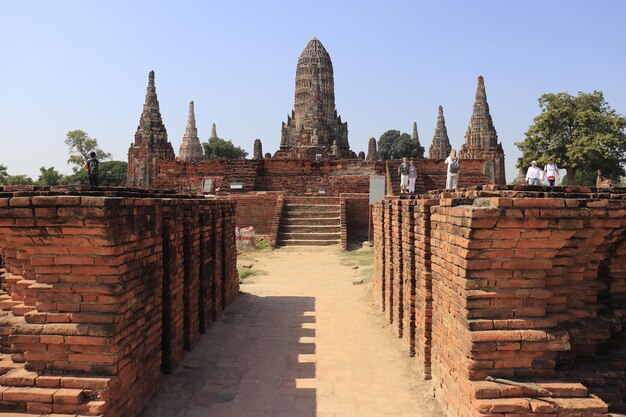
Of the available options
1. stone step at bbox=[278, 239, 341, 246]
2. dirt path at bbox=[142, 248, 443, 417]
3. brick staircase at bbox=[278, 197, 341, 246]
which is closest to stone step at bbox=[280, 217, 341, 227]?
brick staircase at bbox=[278, 197, 341, 246]

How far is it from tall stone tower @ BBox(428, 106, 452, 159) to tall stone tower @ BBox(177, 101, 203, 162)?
25.6 meters

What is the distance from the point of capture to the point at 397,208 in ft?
20.4

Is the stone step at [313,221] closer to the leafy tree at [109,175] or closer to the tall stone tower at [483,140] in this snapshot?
the tall stone tower at [483,140]

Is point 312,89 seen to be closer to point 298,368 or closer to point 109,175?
point 109,175

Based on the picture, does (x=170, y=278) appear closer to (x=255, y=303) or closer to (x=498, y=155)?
(x=255, y=303)

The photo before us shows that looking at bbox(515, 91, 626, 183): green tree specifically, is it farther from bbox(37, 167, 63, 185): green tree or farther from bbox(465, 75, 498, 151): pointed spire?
bbox(37, 167, 63, 185): green tree

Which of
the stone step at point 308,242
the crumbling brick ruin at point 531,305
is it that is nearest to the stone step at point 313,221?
the stone step at point 308,242

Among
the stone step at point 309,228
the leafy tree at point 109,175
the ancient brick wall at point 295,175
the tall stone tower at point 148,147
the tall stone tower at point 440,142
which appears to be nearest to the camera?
the stone step at point 309,228

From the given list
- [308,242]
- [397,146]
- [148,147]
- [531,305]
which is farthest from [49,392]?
[397,146]

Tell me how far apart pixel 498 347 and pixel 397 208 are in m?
3.22

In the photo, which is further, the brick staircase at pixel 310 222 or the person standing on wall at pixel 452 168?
the brick staircase at pixel 310 222

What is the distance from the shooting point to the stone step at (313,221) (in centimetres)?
1580

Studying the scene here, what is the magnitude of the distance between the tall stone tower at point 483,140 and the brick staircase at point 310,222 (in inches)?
978

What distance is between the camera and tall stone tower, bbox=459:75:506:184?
3834 cm
